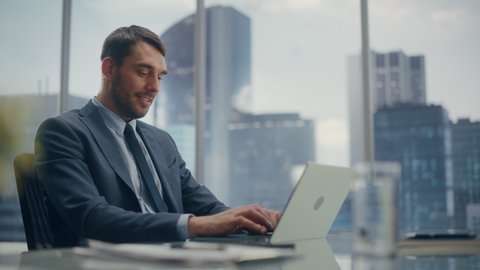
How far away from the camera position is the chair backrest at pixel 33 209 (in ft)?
5.57

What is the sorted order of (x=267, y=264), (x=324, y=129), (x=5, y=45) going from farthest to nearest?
(x=5, y=45) → (x=324, y=129) → (x=267, y=264)

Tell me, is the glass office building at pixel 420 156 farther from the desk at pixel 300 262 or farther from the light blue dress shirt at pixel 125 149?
the desk at pixel 300 262

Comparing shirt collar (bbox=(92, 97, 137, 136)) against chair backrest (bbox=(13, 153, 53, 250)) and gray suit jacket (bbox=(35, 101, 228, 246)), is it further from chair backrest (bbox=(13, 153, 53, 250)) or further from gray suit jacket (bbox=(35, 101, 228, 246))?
chair backrest (bbox=(13, 153, 53, 250))

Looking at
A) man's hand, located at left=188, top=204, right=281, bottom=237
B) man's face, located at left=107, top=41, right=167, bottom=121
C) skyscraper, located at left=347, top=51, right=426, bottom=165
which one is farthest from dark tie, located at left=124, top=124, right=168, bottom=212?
skyscraper, located at left=347, top=51, right=426, bottom=165

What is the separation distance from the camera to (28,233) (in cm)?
171

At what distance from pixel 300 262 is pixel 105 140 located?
0.86 m

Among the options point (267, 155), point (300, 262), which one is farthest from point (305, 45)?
point (300, 262)

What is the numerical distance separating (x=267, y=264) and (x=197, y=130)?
3288 mm

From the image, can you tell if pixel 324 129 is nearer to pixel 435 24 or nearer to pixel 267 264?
pixel 435 24

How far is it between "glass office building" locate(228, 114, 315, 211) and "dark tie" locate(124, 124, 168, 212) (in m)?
2.66

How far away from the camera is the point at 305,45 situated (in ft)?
14.4

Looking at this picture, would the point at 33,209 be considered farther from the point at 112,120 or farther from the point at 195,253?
the point at 195,253

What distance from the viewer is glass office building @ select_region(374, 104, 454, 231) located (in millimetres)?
4078

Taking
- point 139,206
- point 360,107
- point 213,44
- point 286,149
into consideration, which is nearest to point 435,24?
point 360,107
